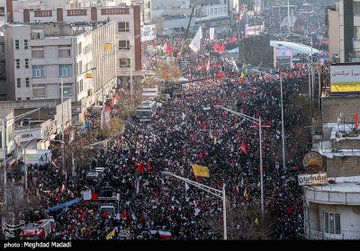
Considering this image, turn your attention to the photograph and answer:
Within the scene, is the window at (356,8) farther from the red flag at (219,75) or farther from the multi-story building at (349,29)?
the red flag at (219,75)

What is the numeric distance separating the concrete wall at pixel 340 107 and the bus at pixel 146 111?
26.5m

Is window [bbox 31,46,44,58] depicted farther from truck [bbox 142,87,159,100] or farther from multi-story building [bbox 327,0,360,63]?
multi-story building [bbox 327,0,360,63]

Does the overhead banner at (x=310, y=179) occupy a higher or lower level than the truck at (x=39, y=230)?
higher

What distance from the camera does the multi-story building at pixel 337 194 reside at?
1743 inches

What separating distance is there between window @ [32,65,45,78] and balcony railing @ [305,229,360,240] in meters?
47.0

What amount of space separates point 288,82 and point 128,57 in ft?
47.0

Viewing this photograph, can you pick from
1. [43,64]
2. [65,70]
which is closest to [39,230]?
[43,64]

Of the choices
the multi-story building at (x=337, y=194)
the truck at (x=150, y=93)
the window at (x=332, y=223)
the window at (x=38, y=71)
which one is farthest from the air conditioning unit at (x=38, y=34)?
the window at (x=332, y=223)

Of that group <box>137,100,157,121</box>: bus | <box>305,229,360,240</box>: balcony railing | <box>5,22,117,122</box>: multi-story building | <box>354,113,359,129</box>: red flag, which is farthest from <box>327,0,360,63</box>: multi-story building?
<box>305,229,360,240</box>: balcony railing

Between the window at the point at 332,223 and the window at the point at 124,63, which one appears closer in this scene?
the window at the point at 332,223

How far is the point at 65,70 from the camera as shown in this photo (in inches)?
3602

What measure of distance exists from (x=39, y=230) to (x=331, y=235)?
9699 mm

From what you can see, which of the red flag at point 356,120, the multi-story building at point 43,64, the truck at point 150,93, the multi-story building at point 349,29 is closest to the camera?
the red flag at point 356,120

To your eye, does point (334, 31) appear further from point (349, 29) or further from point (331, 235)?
point (331, 235)
